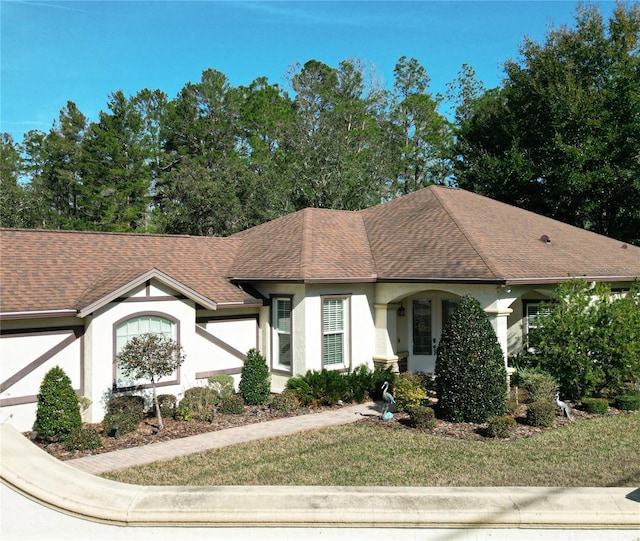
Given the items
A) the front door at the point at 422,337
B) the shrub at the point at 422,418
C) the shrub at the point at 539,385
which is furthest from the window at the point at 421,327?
the shrub at the point at 422,418

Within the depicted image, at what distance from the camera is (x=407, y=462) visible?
32.2 ft

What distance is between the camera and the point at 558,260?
17.7 m

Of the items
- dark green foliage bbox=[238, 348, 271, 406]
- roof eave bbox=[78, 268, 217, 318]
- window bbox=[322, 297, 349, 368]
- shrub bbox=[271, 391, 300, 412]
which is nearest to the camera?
roof eave bbox=[78, 268, 217, 318]

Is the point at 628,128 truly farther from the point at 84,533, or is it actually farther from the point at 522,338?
the point at 84,533

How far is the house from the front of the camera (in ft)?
42.2

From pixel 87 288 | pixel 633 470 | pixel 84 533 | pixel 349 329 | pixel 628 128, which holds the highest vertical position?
pixel 628 128

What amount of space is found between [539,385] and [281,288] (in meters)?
7.15

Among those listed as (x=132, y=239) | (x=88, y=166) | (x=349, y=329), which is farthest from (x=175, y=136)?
(x=349, y=329)

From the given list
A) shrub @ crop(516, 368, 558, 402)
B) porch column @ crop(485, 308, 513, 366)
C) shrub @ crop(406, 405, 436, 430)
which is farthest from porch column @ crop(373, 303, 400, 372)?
shrub @ crop(406, 405, 436, 430)

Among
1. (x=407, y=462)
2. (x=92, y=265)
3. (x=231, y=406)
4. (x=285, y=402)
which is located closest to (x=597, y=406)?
(x=407, y=462)

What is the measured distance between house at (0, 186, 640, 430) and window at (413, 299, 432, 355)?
3 centimetres

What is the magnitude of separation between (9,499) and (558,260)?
16.2 meters

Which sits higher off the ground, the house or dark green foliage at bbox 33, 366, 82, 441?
the house

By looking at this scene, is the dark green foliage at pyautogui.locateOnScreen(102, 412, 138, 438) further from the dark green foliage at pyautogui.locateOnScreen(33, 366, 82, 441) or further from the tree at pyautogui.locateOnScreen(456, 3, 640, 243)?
the tree at pyautogui.locateOnScreen(456, 3, 640, 243)
